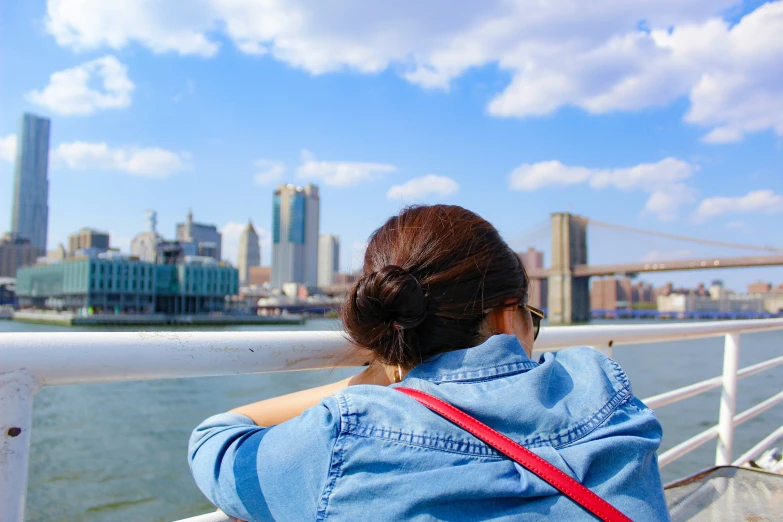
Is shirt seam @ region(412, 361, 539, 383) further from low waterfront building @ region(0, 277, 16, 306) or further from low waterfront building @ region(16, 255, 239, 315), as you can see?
low waterfront building @ region(0, 277, 16, 306)

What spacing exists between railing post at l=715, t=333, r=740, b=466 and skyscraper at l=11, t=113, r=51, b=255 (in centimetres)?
10599

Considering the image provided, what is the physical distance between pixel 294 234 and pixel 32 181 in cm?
5744

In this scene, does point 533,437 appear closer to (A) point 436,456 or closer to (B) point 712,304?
(A) point 436,456

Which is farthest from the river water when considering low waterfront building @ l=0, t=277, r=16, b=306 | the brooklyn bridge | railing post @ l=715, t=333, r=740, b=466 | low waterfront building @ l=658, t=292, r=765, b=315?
low waterfront building @ l=0, t=277, r=16, b=306

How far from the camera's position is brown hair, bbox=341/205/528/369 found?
0.60 metres

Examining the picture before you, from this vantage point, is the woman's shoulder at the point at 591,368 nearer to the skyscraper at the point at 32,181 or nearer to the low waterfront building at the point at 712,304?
the low waterfront building at the point at 712,304

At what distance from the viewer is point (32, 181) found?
9725cm

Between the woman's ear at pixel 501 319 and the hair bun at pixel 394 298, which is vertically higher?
the hair bun at pixel 394 298

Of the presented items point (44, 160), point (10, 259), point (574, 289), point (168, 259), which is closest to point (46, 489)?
point (574, 289)

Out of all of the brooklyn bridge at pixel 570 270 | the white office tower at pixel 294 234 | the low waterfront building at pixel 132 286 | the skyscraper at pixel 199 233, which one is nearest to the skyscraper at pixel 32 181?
the skyscraper at pixel 199 233

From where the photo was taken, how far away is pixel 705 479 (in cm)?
128

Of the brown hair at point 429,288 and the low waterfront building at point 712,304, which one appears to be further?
the low waterfront building at point 712,304

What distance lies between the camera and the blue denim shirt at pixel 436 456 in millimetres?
498

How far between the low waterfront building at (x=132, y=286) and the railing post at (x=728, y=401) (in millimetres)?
41375
